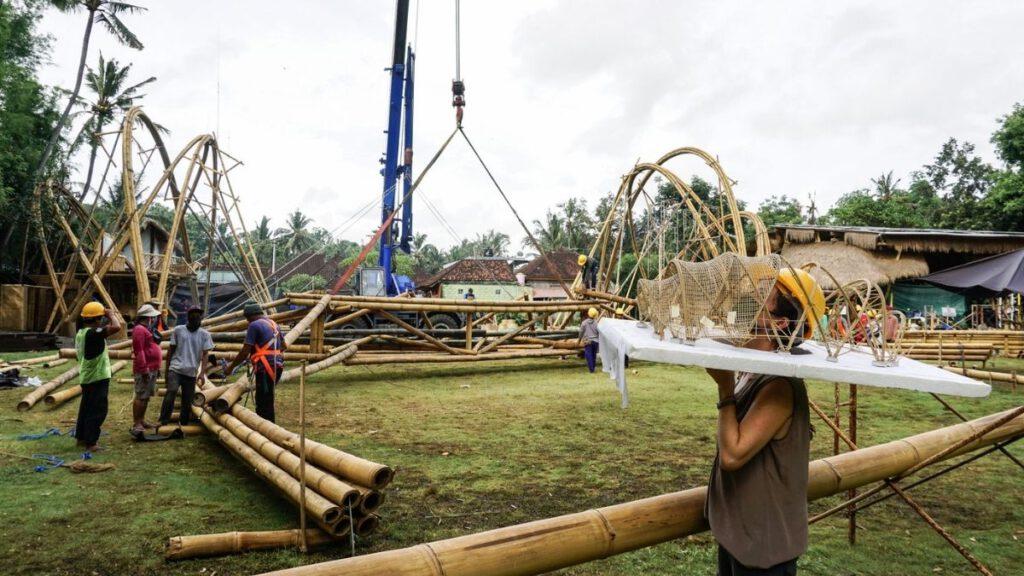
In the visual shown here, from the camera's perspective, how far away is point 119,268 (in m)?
22.2

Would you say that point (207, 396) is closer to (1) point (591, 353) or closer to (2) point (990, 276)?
(1) point (591, 353)

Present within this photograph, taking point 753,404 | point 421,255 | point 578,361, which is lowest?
point 578,361

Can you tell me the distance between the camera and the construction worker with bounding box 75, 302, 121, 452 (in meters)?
6.04

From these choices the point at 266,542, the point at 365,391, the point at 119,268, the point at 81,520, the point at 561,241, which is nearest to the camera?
the point at 266,542

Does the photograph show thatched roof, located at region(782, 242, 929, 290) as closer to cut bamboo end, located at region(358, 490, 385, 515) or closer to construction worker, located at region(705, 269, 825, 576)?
cut bamboo end, located at region(358, 490, 385, 515)

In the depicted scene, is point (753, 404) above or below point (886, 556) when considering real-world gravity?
above

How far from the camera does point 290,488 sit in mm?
4176

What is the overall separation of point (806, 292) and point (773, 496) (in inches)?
27.8

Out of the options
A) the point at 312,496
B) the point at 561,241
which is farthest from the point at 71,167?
the point at 561,241

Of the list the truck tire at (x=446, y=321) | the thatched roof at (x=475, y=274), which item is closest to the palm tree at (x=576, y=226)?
the thatched roof at (x=475, y=274)

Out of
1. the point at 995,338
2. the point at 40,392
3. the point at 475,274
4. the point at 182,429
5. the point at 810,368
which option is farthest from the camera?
the point at 475,274

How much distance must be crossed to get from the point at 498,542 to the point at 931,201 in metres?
42.3

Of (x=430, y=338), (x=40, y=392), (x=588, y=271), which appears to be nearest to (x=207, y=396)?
(x=40, y=392)

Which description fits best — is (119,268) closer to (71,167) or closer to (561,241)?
(71,167)
